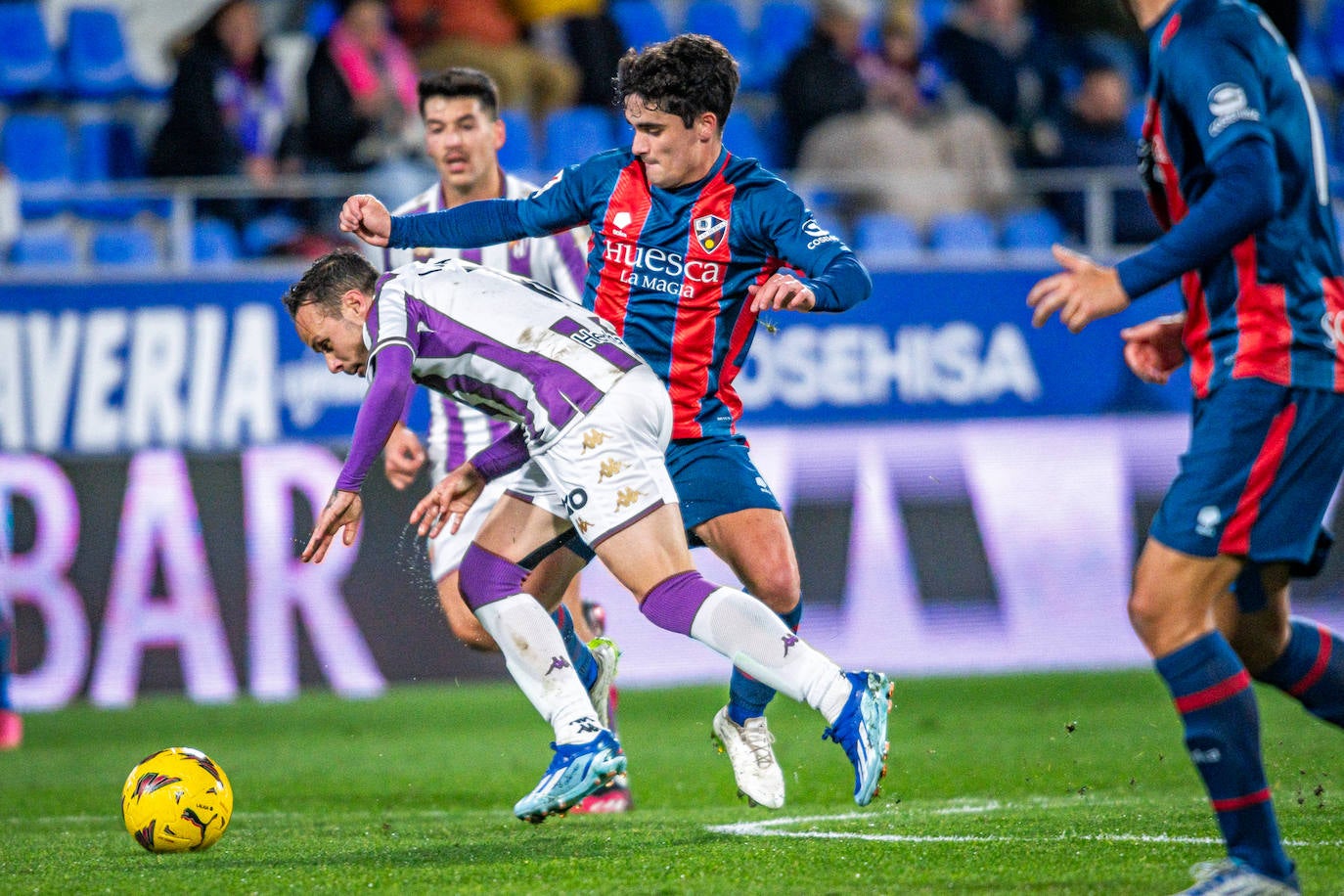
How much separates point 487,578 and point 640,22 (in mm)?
9791

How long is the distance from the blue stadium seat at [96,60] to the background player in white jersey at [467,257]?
6.47 metres

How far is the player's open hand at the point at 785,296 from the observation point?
4.50m

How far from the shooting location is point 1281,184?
391 cm

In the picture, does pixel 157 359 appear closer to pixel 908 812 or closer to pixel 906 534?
pixel 906 534

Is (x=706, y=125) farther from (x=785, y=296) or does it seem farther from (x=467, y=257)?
(x=467, y=257)

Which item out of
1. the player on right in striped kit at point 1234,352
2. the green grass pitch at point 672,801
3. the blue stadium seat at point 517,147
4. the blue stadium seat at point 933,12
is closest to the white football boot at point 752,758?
the green grass pitch at point 672,801

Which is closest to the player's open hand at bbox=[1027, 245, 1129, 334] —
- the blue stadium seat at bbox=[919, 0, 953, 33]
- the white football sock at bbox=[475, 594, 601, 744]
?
the white football sock at bbox=[475, 594, 601, 744]

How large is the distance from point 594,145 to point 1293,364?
30.2ft

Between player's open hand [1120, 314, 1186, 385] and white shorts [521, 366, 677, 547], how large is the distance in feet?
4.48

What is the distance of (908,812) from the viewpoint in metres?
5.76

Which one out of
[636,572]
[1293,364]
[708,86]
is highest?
[708,86]

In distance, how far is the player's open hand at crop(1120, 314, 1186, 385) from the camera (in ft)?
14.7

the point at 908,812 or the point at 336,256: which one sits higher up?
the point at 336,256

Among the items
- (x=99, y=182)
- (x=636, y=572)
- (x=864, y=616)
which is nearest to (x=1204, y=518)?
(x=636, y=572)
